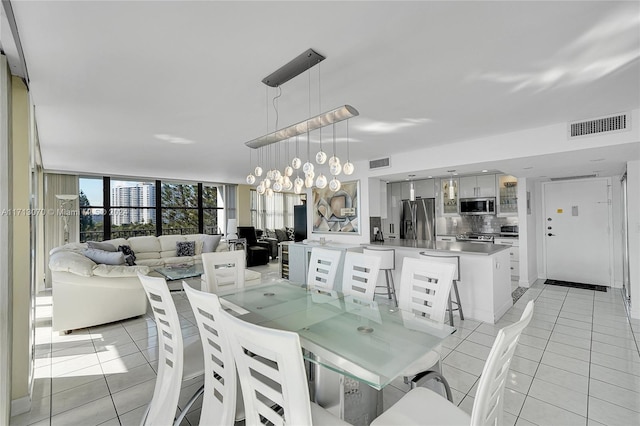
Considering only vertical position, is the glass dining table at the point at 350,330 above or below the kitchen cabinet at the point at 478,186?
below

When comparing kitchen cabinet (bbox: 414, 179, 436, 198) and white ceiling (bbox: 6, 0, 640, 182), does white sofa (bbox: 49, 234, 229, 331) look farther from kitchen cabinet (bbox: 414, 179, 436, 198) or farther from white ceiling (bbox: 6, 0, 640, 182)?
kitchen cabinet (bbox: 414, 179, 436, 198)

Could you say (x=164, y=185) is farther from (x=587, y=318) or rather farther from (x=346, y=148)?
(x=587, y=318)

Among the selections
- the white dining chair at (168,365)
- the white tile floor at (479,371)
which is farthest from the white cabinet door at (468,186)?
the white dining chair at (168,365)

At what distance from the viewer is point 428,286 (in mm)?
2223

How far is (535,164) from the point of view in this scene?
4.08 meters

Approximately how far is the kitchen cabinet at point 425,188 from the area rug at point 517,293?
2.45 metres

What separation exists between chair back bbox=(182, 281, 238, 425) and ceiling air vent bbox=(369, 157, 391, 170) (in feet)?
13.7

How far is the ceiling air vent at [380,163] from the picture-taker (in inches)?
199

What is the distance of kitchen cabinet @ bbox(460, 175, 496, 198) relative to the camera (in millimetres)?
5867

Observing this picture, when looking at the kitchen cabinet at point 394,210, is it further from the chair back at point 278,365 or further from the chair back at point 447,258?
the chair back at point 278,365

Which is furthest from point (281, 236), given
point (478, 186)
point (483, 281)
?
point (483, 281)

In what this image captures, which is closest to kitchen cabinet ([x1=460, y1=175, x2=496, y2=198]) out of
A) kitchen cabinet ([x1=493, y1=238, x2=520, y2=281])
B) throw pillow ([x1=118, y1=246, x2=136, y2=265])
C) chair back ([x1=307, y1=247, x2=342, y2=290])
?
kitchen cabinet ([x1=493, y1=238, x2=520, y2=281])

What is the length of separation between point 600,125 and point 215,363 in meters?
4.21

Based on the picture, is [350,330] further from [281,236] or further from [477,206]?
[281,236]
